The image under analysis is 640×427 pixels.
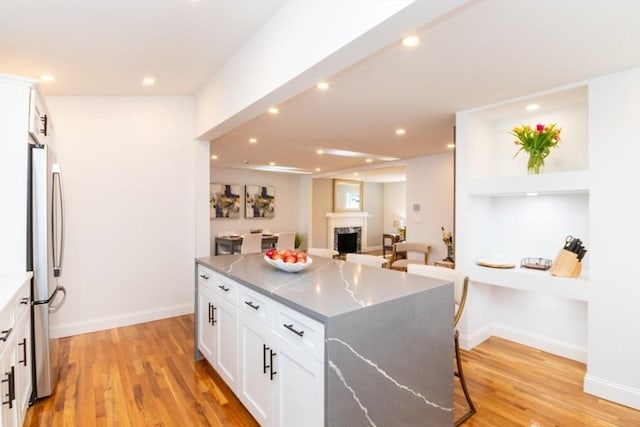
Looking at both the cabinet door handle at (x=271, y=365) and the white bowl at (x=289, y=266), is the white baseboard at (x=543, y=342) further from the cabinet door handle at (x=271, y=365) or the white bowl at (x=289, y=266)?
the cabinet door handle at (x=271, y=365)

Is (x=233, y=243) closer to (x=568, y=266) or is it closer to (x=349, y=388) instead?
(x=568, y=266)

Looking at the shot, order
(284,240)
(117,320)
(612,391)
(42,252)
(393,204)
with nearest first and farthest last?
1. (42,252)
2. (612,391)
3. (117,320)
4. (284,240)
5. (393,204)

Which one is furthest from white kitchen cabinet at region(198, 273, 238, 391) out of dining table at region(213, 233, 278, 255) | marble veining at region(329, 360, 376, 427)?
dining table at region(213, 233, 278, 255)

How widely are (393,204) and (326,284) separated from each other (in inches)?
388

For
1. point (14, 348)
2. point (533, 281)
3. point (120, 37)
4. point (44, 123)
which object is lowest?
point (14, 348)

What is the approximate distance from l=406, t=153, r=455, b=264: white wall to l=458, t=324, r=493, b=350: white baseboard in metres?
2.47

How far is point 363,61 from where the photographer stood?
2.35 metres

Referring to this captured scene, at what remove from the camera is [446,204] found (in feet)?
19.4

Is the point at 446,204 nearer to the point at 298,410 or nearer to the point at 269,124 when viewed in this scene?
the point at 269,124

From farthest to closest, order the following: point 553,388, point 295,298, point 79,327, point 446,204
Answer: point 446,204, point 79,327, point 553,388, point 295,298

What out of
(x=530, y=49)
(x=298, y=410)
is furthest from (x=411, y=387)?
(x=530, y=49)

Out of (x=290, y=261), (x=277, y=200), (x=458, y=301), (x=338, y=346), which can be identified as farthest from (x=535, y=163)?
(x=277, y=200)

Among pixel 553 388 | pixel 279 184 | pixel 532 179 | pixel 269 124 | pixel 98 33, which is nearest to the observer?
pixel 98 33

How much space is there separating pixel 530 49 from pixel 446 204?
403cm
